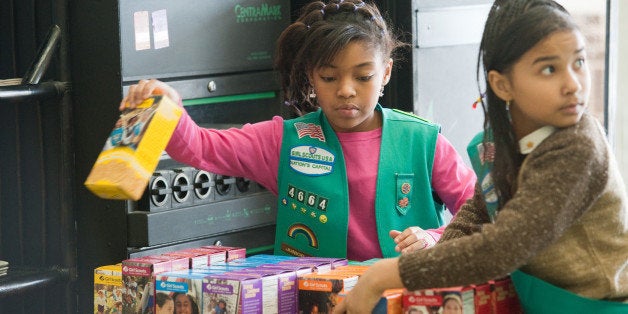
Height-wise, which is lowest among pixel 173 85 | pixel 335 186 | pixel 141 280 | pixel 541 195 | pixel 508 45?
pixel 141 280

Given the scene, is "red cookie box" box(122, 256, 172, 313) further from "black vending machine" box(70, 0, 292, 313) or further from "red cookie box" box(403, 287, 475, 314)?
"black vending machine" box(70, 0, 292, 313)

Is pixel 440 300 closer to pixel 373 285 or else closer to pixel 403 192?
pixel 373 285

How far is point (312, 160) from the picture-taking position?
2.37 m

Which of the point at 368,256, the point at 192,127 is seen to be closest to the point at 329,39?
the point at 192,127

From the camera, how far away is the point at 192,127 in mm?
2248

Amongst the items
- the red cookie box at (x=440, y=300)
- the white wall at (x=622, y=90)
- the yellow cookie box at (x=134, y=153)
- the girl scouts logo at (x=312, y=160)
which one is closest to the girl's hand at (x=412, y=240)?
the girl scouts logo at (x=312, y=160)

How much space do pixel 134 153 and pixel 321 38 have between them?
2.48ft

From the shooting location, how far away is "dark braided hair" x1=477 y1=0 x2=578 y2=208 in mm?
1573

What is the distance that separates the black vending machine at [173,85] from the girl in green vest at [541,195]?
1.23 m

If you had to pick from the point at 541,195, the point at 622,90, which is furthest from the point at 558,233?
the point at 622,90

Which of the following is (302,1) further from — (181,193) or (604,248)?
(604,248)

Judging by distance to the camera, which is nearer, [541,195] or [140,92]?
[541,195]

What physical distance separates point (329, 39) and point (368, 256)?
0.52 meters

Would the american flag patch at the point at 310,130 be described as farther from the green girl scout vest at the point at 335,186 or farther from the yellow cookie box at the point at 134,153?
the yellow cookie box at the point at 134,153
